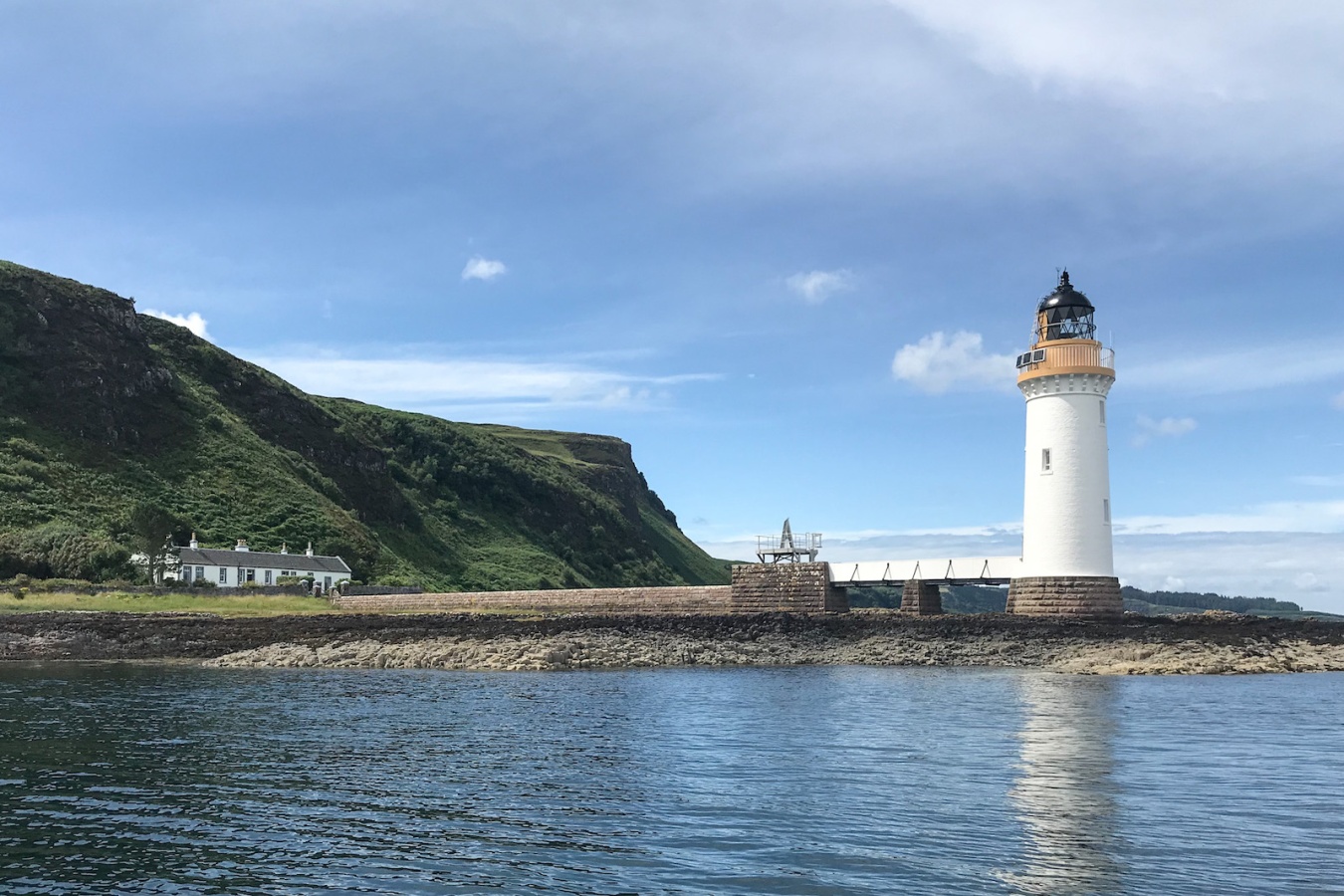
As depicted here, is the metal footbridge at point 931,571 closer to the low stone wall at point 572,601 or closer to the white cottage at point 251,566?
the low stone wall at point 572,601

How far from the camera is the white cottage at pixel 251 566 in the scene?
6900 centimetres

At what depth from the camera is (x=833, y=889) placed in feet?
36.3

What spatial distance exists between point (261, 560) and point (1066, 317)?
58.2 metres

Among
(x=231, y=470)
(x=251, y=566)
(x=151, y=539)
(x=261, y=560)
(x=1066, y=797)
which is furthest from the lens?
(x=231, y=470)

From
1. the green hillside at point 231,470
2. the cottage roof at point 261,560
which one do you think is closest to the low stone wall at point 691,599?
the cottage roof at point 261,560

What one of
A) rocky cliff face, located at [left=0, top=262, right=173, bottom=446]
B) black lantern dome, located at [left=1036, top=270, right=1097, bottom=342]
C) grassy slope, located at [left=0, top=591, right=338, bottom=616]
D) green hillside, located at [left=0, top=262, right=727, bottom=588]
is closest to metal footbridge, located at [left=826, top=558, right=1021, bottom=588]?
black lantern dome, located at [left=1036, top=270, right=1097, bottom=342]

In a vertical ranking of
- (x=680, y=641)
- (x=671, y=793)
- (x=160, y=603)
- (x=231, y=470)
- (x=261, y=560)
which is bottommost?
(x=671, y=793)

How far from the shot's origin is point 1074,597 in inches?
1660

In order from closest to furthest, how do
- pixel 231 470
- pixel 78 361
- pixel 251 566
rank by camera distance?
pixel 251 566 → pixel 78 361 → pixel 231 470

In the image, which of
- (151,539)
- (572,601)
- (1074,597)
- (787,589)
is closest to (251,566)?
(151,539)

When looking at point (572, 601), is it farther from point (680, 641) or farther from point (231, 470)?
point (231, 470)

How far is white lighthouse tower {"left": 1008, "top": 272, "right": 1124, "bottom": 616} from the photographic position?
138 feet

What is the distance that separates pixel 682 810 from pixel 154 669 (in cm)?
3162

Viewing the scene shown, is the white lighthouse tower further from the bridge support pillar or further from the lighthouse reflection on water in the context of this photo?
the lighthouse reflection on water
